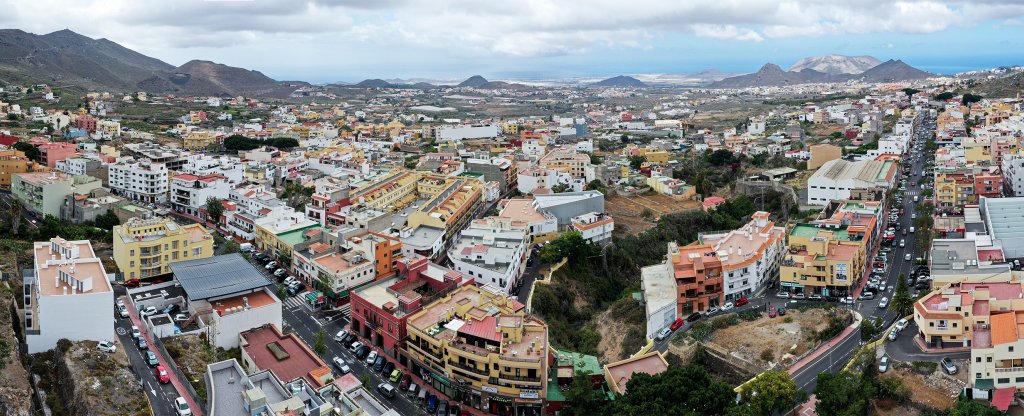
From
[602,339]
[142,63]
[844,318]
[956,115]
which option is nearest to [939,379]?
Result: [844,318]

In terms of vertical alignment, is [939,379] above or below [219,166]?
below

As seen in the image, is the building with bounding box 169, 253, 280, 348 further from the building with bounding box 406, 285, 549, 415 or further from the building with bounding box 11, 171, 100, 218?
the building with bounding box 11, 171, 100, 218

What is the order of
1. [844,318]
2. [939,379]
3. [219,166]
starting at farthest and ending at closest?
1. [219,166]
2. [844,318]
3. [939,379]

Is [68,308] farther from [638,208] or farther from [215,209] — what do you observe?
[638,208]

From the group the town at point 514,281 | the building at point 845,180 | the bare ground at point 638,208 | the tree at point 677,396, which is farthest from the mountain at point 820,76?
the tree at point 677,396

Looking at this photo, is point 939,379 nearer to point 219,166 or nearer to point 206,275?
point 206,275
